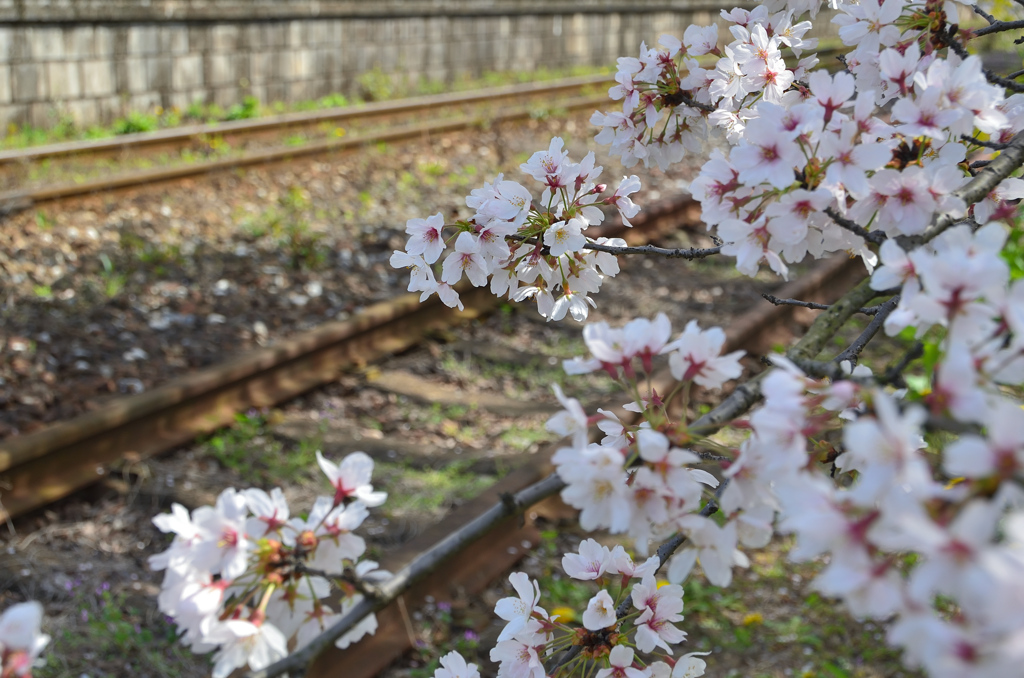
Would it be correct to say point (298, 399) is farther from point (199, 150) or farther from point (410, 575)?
point (199, 150)

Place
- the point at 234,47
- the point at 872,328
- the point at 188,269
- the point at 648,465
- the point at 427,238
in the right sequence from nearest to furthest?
the point at 648,465
the point at 872,328
the point at 427,238
the point at 188,269
the point at 234,47

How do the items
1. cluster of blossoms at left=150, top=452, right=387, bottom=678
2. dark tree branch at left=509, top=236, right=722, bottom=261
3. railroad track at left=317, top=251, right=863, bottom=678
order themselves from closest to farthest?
dark tree branch at left=509, top=236, right=722, bottom=261 → cluster of blossoms at left=150, top=452, right=387, bottom=678 → railroad track at left=317, top=251, right=863, bottom=678

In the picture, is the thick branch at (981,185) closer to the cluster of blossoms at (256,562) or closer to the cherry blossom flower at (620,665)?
the cherry blossom flower at (620,665)

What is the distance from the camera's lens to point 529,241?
1.48 meters

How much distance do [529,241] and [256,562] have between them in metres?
0.79

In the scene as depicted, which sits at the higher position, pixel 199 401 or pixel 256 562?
pixel 256 562

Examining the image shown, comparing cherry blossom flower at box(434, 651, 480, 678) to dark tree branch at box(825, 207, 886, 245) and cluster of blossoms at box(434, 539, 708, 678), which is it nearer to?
cluster of blossoms at box(434, 539, 708, 678)

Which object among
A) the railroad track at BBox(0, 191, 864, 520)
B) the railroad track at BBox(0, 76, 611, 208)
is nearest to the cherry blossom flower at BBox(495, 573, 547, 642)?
the railroad track at BBox(0, 191, 864, 520)

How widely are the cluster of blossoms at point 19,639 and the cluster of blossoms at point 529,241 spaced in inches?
29.6

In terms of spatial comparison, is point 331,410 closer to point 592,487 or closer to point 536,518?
point 536,518

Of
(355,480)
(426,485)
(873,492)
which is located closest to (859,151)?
(873,492)

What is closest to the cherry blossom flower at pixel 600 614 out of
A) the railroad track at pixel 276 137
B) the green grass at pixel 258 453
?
the green grass at pixel 258 453

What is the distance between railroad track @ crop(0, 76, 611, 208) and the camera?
630cm

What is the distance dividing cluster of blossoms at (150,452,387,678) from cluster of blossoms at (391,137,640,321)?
461 mm
